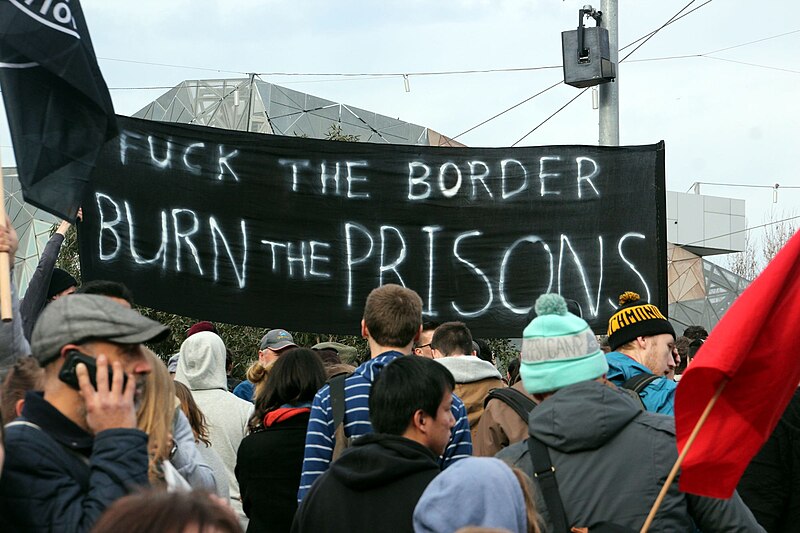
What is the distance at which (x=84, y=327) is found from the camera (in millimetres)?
2865

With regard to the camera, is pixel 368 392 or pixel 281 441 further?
pixel 281 441

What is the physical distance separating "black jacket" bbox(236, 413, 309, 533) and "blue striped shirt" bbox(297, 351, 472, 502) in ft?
3.37

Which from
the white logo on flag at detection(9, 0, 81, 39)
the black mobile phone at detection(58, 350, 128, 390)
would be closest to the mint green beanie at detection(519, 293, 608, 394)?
the black mobile phone at detection(58, 350, 128, 390)

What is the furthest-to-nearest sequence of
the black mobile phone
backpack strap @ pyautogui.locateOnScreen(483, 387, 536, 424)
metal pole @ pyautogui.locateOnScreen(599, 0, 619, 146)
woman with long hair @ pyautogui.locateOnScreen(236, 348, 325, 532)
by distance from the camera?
1. metal pole @ pyautogui.locateOnScreen(599, 0, 619, 146)
2. woman with long hair @ pyautogui.locateOnScreen(236, 348, 325, 532)
3. backpack strap @ pyautogui.locateOnScreen(483, 387, 536, 424)
4. the black mobile phone

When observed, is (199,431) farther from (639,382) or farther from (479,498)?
(479,498)

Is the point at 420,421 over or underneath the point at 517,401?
over

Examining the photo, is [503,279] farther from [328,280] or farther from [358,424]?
[358,424]

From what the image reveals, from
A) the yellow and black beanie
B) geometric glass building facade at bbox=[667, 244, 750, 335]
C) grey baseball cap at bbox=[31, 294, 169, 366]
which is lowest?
geometric glass building facade at bbox=[667, 244, 750, 335]

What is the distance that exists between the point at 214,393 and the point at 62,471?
136 inches

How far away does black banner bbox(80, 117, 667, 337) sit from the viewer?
24.8 feet

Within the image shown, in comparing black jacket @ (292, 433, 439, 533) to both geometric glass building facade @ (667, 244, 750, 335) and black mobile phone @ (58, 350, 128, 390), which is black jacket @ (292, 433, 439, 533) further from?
geometric glass building facade @ (667, 244, 750, 335)

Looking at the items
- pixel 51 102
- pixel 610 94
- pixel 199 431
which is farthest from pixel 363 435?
pixel 610 94

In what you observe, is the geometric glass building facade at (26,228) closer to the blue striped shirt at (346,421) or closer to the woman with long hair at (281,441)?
the woman with long hair at (281,441)

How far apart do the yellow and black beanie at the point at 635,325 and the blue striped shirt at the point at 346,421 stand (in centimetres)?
155
